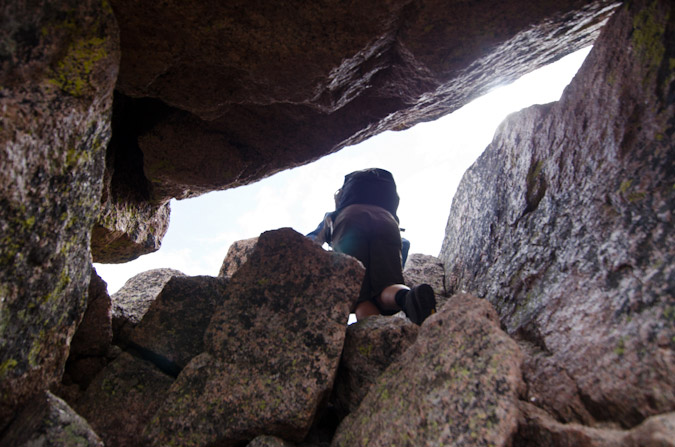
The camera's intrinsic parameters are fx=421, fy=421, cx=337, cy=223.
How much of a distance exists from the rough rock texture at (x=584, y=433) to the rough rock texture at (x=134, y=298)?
384 cm

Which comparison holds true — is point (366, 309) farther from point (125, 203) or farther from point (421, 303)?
point (125, 203)

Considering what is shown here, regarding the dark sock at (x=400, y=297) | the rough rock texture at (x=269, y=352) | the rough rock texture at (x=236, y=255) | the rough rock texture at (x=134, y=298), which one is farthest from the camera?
the rough rock texture at (x=236, y=255)

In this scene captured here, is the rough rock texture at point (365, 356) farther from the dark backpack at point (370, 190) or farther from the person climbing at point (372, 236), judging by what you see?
the dark backpack at point (370, 190)

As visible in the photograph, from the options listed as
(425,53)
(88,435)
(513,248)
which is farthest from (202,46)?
Result: (513,248)

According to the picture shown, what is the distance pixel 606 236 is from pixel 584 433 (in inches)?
53.4

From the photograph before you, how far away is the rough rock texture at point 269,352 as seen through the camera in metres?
3.16

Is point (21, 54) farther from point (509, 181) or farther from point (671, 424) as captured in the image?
point (509, 181)

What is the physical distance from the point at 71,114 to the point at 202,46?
4.37 ft

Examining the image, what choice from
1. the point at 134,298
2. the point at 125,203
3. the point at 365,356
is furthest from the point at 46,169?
the point at 134,298

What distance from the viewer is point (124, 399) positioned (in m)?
3.73

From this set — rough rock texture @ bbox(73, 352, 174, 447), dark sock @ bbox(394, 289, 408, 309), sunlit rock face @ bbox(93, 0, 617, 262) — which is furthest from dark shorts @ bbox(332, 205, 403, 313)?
rough rock texture @ bbox(73, 352, 174, 447)

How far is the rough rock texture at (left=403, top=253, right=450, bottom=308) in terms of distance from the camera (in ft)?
21.9

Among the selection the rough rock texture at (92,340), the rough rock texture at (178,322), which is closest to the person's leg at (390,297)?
the rough rock texture at (178,322)

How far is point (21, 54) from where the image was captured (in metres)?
2.42
